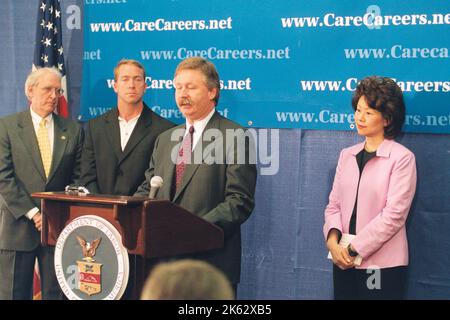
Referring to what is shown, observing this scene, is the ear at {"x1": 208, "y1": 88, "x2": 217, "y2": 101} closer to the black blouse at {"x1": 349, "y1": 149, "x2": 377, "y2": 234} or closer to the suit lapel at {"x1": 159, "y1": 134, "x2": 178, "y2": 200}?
the suit lapel at {"x1": 159, "y1": 134, "x2": 178, "y2": 200}

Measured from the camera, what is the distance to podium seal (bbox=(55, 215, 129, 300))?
361 centimetres

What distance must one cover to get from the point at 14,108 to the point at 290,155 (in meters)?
2.41

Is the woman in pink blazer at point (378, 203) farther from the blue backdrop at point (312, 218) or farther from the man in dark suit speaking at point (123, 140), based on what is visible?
the man in dark suit speaking at point (123, 140)

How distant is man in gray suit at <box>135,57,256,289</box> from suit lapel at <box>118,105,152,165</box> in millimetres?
809

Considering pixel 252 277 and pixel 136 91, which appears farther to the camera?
pixel 252 277

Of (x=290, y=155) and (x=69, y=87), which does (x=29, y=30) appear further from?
(x=290, y=155)

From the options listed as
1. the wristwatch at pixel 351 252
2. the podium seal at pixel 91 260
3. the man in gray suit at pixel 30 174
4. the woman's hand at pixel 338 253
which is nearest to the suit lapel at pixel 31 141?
the man in gray suit at pixel 30 174

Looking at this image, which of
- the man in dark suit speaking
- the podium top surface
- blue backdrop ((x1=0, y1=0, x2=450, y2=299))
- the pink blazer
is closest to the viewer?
the podium top surface

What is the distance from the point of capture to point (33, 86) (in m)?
5.43

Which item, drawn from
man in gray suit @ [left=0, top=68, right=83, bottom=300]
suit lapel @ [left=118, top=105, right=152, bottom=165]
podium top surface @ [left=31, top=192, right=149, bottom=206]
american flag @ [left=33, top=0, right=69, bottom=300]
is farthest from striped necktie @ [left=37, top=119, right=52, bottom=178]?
podium top surface @ [left=31, top=192, right=149, bottom=206]
